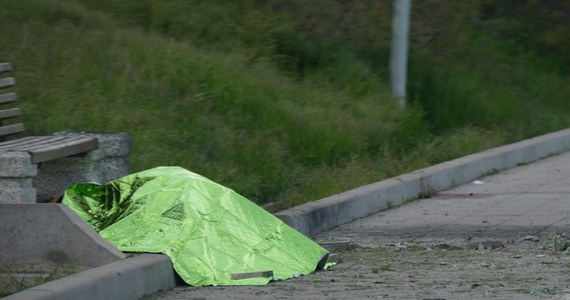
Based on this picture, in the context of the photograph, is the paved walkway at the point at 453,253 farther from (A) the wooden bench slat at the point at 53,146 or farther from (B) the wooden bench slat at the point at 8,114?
(B) the wooden bench slat at the point at 8,114

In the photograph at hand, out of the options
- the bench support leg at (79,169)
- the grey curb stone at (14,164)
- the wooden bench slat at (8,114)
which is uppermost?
the wooden bench slat at (8,114)

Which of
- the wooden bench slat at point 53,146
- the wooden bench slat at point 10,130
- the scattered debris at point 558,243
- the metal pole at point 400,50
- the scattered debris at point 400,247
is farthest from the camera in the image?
the metal pole at point 400,50

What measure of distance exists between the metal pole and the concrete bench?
5.37 meters

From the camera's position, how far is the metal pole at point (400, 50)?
39.3 ft

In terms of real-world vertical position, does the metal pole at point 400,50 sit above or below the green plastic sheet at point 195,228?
above

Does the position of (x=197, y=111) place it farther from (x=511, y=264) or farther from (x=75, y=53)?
(x=511, y=264)

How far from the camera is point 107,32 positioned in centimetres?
1085

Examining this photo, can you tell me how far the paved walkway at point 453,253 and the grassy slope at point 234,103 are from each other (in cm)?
72

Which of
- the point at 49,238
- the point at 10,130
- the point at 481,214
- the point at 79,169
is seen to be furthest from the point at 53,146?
the point at 481,214

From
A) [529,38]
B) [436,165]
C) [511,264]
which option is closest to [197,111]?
[436,165]

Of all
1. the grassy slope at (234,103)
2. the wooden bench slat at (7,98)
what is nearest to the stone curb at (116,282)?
the grassy slope at (234,103)

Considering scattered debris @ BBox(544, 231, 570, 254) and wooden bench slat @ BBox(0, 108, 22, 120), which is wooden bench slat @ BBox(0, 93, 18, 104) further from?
scattered debris @ BBox(544, 231, 570, 254)

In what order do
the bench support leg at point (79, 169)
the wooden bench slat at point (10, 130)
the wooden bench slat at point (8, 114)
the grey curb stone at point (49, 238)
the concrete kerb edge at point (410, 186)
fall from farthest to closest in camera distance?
the concrete kerb edge at point (410, 186), the wooden bench slat at point (8, 114), the wooden bench slat at point (10, 130), the bench support leg at point (79, 169), the grey curb stone at point (49, 238)

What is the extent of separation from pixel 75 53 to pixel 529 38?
9293 mm
